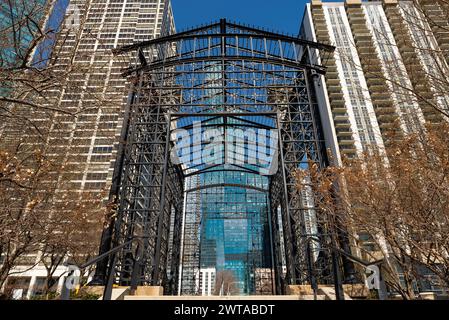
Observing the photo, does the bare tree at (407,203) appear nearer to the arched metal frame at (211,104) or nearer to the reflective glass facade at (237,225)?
the arched metal frame at (211,104)

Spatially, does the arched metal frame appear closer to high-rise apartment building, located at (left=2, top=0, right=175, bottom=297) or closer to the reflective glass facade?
high-rise apartment building, located at (left=2, top=0, right=175, bottom=297)

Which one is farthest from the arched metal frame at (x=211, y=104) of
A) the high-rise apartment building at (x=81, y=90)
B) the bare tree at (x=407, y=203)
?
the bare tree at (x=407, y=203)

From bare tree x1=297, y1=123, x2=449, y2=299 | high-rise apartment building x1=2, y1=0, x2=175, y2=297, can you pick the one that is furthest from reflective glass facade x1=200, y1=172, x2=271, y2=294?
bare tree x1=297, y1=123, x2=449, y2=299

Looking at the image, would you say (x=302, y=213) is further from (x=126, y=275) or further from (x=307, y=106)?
(x=126, y=275)

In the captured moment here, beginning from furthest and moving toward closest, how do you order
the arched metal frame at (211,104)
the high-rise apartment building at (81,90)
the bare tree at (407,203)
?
the arched metal frame at (211,104)
the bare tree at (407,203)
the high-rise apartment building at (81,90)

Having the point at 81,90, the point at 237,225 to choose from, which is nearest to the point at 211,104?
the point at 81,90

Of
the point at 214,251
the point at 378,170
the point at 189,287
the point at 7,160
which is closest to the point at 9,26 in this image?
the point at 7,160

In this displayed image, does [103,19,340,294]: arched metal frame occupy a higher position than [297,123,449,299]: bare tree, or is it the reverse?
[103,19,340,294]: arched metal frame

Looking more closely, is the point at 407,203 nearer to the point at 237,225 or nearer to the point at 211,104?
the point at 211,104

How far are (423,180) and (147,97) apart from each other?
15.4 metres

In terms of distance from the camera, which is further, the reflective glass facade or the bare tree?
the reflective glass facade

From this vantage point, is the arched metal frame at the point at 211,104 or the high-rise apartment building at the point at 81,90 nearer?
the high-rise apartment building at the point at 81,90

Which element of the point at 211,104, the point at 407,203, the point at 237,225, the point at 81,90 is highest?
the point at 211,104

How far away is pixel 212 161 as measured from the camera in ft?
92.5
